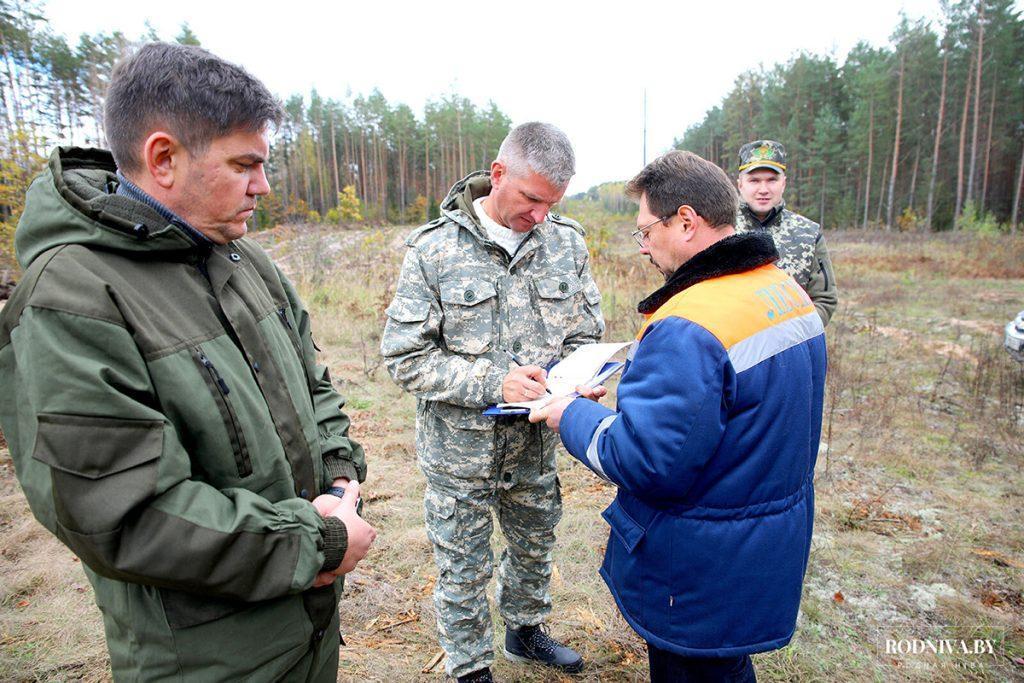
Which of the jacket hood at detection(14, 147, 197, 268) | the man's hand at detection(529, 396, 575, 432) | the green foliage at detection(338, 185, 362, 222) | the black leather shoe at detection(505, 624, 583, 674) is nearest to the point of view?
the jacket hood at detection(14, 147, 197, 268)

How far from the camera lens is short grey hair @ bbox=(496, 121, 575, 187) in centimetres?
231

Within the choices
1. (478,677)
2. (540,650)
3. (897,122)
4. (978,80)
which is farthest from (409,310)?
(897,122)

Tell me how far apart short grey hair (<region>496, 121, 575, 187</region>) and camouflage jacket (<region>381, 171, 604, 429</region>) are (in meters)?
0.28

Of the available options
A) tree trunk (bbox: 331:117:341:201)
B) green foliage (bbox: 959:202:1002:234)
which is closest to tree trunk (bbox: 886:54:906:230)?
green foliage (bbox: 959:202:1002:234)

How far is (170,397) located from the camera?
123 cm

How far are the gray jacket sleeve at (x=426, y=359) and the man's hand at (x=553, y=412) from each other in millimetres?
308

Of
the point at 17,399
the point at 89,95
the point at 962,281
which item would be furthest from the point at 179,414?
the point at 89,95

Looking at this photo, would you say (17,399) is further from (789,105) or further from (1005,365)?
(789,105)

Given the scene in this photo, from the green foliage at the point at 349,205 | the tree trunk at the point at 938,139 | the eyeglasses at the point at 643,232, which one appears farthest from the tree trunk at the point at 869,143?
the eyeglasses at the point at 643,232

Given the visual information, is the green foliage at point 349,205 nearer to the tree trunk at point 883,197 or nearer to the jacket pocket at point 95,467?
the tree trunk at point 883,197

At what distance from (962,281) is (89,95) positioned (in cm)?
3599

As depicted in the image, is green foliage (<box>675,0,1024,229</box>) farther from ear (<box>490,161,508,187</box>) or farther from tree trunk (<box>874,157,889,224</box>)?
ear (<box>490,161,508,187</box>)

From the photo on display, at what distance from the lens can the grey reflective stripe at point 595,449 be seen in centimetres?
176

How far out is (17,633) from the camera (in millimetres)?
2906
